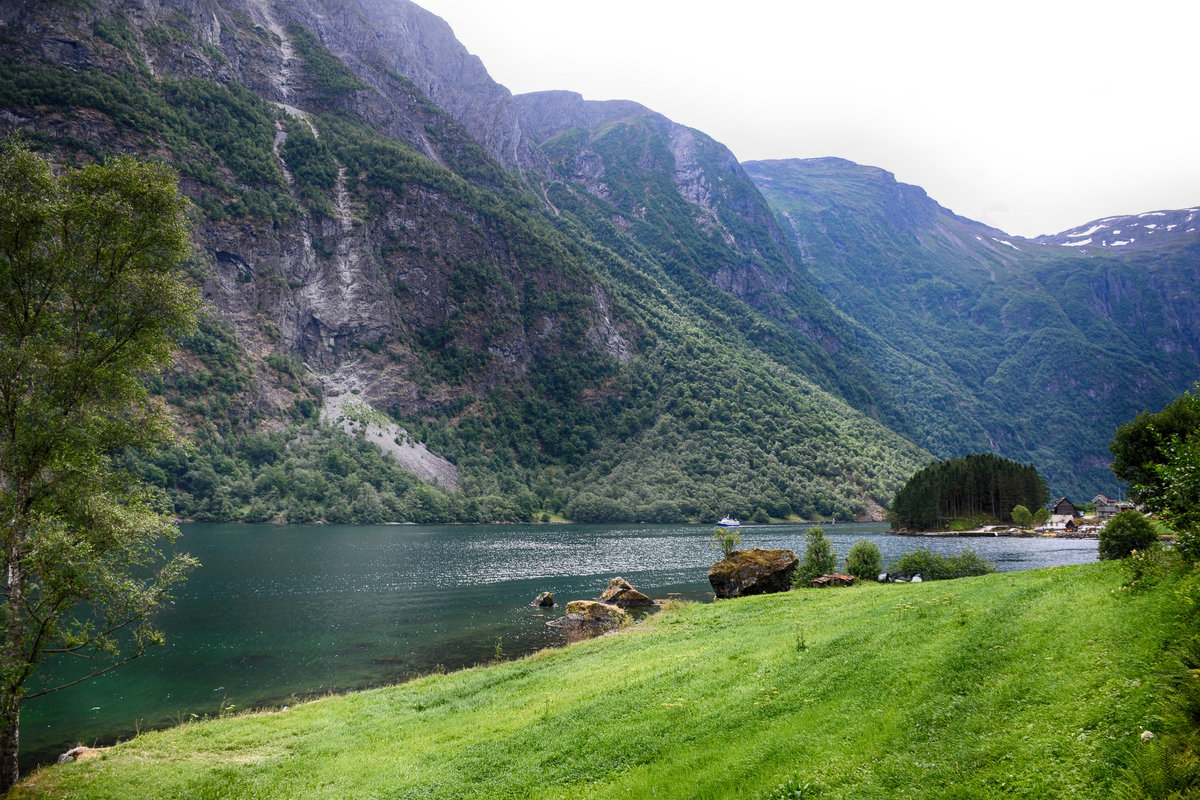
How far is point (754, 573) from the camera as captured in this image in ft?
175

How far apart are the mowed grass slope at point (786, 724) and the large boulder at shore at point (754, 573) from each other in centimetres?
2704

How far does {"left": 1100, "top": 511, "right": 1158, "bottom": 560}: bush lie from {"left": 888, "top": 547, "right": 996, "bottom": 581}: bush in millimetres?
17182

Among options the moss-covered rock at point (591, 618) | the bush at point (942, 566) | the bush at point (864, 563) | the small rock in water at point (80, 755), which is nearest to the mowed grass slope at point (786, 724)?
the small rock in water at point (80, 755)

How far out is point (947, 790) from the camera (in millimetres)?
9609

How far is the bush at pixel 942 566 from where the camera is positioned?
168 feet

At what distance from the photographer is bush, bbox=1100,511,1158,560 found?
105ft

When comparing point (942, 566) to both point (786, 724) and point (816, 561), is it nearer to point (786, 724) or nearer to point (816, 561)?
point (816, 561)

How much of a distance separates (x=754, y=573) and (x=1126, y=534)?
2641cm

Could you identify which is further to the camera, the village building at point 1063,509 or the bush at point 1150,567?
the village building at point 1063,509

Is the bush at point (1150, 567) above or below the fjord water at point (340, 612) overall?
above

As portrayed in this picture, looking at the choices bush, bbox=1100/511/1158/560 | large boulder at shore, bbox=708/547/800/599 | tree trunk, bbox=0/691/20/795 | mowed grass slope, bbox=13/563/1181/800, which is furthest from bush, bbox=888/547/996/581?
tree trunk, bbox=0/691/20/795

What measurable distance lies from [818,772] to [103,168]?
25647 mm

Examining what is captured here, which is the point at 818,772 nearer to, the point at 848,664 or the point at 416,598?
the point at 848,664

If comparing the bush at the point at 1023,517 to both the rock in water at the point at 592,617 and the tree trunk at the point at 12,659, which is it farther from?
the tree trunk at the point at 12,659
